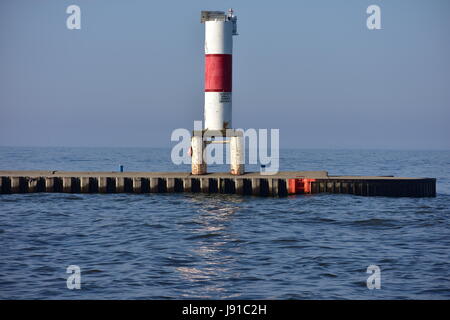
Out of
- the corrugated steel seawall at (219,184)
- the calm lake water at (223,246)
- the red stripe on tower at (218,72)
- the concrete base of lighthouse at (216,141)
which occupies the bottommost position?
the calm lake water at (223,246)

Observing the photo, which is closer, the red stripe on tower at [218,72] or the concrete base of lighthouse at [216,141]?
the red stripe on tower at [218,72]

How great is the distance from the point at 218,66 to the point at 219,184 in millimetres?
8315

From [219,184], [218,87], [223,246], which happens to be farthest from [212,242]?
[218,87]

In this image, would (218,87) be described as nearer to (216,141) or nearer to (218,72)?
(218,72)

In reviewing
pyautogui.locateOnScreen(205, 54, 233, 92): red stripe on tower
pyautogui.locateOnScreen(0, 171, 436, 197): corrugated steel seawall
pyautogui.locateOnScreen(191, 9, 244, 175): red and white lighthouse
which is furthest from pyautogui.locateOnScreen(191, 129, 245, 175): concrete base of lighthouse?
pyautogui.locateOnScreen(205, 54, 233, 92): red stripe on tower

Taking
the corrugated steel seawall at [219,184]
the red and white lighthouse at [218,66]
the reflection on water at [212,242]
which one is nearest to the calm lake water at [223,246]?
the reflection on water at [212,242]

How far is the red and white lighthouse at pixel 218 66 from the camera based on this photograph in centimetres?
4572

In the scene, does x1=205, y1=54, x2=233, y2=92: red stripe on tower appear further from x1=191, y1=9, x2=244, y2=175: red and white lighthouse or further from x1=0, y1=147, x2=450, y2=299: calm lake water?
x1=0, y1=147, x2=450, y2=299: calm lake water

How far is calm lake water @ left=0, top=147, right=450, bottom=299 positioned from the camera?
2056cm

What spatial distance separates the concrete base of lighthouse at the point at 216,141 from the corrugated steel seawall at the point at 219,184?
1.01m

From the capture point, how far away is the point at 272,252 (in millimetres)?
27000

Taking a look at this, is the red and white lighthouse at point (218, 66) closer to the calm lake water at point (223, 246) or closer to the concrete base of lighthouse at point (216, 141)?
the concrete base of lighthouse at point (216, 141)
